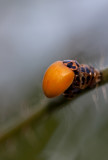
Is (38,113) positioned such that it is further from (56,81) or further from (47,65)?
(47,65)

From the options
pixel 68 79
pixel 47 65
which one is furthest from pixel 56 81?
pixel 47 65

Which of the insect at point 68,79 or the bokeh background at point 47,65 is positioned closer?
the insect at point 68,79

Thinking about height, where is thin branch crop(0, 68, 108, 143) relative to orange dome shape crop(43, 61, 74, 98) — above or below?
below

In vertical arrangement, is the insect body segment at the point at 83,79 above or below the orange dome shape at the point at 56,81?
below

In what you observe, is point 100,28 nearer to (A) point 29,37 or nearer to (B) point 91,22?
(B) point 91,22
